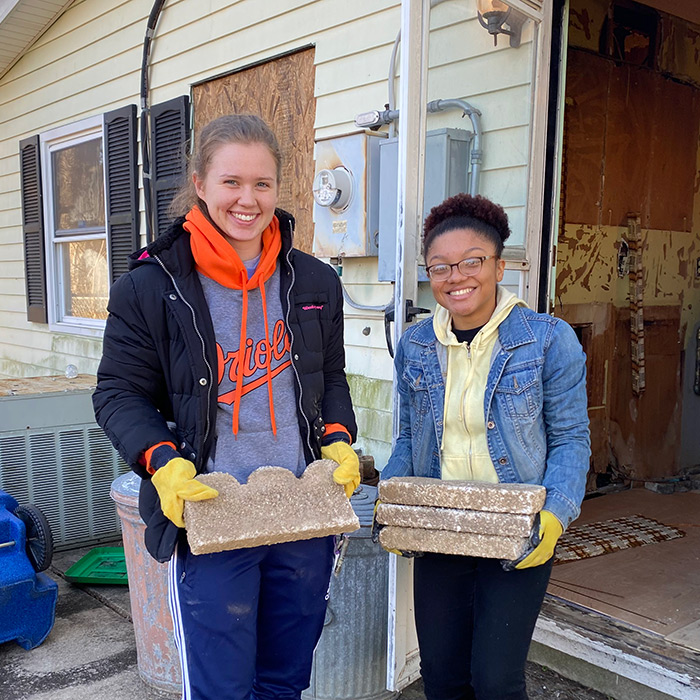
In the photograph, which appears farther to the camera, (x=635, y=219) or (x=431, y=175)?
(x=635, y=219)

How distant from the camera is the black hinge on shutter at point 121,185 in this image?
19.0 ft

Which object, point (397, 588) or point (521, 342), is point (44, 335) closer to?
point (397, 588)

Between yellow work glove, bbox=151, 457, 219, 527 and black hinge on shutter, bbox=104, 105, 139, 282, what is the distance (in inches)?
181

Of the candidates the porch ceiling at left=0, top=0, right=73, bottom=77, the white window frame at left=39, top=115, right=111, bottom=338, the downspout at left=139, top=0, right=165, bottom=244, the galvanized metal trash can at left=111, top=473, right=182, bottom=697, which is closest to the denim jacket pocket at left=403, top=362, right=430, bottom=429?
the galvanized metal trash can at left=111, top=473, right=182, bottom=697

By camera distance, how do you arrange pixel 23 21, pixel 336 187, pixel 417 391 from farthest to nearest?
pixel 23 21
pixel 336 187
pixel 417 391

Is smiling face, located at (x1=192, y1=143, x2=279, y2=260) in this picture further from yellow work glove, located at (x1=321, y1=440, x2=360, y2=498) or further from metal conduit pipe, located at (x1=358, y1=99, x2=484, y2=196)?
metal conduit pipe, located at (x1=358, y1=99, x2=484, y2=196)

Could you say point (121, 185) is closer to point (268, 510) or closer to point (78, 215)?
point (78, 215)

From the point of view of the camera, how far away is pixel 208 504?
1.60m

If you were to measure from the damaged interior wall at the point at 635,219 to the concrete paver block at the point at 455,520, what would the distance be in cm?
284

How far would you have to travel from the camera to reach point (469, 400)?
1.85 meters

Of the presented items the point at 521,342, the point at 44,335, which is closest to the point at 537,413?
the point at 521,342

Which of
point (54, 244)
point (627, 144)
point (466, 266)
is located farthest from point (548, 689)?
point (54, 244)

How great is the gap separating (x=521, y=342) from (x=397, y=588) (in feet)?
3.79

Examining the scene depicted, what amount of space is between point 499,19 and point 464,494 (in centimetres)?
216
